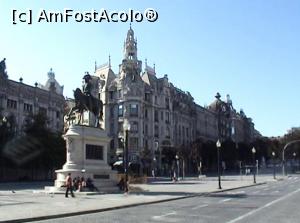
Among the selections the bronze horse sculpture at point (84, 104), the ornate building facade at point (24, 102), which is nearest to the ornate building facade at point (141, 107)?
the ornate building facade at point (24, 102)

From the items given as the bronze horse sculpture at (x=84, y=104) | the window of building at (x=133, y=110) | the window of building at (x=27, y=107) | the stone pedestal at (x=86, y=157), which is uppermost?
the window of building at (x=133, y=110)

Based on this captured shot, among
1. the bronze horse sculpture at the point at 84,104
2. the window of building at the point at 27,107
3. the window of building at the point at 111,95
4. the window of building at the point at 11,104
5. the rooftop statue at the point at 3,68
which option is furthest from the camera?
the window of building at the point at 111,95

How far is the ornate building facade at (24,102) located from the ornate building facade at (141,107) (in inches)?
549

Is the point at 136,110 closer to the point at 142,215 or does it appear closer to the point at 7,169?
the point at 7,169

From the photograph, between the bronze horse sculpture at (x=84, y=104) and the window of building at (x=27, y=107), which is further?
the window of building at (x=27, y=107)

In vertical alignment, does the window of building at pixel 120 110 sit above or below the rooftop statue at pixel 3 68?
below

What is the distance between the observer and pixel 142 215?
22344 mm

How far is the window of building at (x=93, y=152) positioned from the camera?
136 feet

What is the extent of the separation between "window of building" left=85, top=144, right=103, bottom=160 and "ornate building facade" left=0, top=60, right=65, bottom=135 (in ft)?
142

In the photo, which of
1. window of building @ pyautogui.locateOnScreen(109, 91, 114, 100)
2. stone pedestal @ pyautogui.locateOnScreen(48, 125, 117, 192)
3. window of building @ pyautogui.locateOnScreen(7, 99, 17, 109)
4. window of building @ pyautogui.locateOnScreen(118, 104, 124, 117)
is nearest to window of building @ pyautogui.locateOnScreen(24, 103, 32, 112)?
window of building @ pyautogui.locateOnScreen(7, 99, 17, 109)

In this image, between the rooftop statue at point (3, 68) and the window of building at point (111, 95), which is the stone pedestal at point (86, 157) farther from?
the window of building at point (111, 95)

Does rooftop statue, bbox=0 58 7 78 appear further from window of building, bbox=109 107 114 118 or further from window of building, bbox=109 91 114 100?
window of building, bbox=109 91 114 100

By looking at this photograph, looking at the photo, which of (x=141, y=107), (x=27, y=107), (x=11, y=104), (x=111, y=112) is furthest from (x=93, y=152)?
(x=111, y=112)

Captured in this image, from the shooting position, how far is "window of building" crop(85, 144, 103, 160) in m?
41.3
